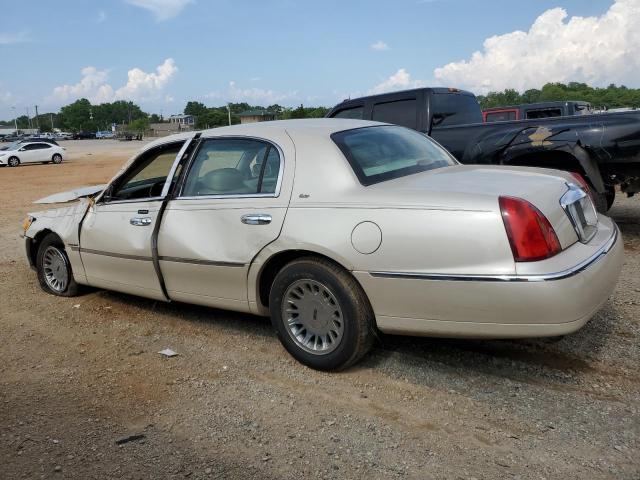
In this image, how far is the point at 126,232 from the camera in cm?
472

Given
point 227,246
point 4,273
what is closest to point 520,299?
point 227,246

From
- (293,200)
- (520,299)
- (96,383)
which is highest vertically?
(293,200)

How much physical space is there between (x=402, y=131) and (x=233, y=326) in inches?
82.8

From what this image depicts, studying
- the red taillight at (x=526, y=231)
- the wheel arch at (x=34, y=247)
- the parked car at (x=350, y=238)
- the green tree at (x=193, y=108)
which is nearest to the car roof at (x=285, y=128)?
the parked car at (x=350, y=238)

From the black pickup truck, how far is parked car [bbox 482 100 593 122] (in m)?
5.30

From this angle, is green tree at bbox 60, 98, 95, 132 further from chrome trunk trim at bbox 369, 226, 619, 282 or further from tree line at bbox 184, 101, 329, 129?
chrome trunk trim at bbox 369, 226, 619, 282

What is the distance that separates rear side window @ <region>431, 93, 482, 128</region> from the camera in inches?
335

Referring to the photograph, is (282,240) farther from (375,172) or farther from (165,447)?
(165,447)

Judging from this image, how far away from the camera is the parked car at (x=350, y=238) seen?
314 centimetres

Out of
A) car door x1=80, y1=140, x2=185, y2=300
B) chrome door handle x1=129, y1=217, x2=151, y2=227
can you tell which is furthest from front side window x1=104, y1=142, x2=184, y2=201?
chrome door handle x1=129, y1=217, x2=151, y2=227

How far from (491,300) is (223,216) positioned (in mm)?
1927

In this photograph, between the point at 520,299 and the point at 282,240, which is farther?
the point at 282,240

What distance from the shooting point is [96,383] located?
12.8 feet

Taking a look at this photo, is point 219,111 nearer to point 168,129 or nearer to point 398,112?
point 168,129
